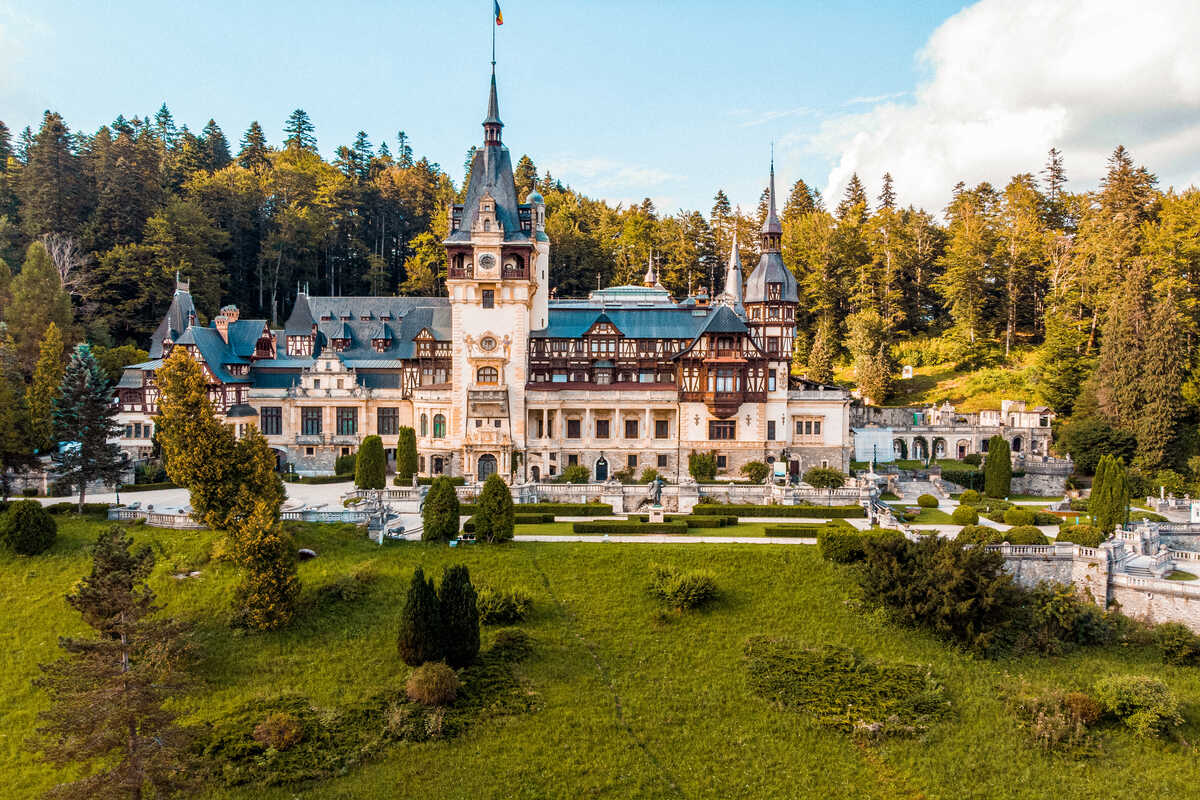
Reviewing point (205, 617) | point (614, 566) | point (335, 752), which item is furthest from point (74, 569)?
point (614, 566)

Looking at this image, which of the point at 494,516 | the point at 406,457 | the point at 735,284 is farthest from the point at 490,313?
the point at 494,516

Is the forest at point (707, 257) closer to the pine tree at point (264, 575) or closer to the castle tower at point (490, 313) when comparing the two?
the castle tower at point (490, 313)

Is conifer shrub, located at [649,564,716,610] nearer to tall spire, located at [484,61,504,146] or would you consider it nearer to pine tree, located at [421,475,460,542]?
pine tree, located at [421,475,460,542]

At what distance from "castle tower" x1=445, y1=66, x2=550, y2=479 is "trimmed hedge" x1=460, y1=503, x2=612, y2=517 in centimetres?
945

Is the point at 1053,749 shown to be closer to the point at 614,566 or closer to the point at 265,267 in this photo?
the point at 614,566

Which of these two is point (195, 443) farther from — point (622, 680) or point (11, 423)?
point (622, 680)

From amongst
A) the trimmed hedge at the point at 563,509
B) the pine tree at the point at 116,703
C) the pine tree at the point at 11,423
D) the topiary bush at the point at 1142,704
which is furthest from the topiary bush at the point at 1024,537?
the pine tree at the point at 11,423

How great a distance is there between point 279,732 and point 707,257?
76.2 meters

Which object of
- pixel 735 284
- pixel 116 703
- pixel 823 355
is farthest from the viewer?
pixel 823 355

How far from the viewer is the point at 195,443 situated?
2886 cm

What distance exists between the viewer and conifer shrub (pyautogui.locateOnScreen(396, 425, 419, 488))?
→ 151 ft

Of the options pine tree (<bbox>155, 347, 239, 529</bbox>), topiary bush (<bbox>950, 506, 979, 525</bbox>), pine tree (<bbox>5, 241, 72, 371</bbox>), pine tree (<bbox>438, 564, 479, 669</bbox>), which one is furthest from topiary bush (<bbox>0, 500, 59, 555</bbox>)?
topiary bush (<bbox>950, 506, 979, 525</bbox>)

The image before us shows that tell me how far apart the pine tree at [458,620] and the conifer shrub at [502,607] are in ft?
8.10

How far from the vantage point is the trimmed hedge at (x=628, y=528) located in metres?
35.4
